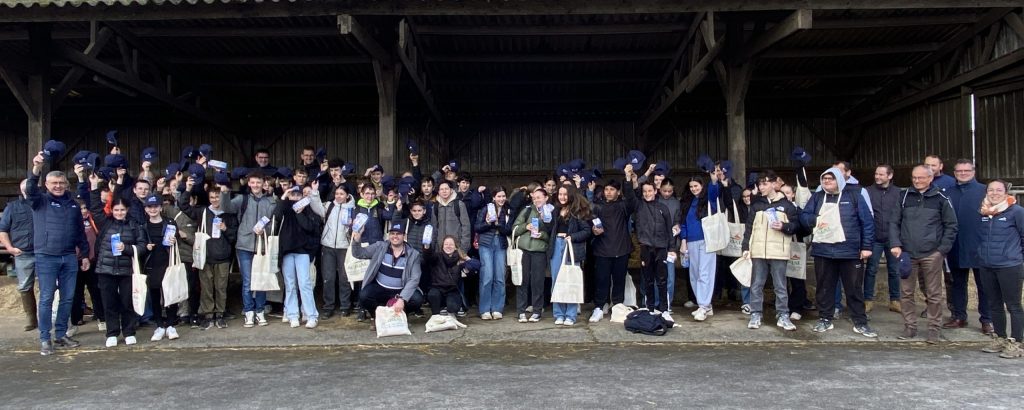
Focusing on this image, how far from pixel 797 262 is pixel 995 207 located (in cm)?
198

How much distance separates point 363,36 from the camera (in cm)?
766

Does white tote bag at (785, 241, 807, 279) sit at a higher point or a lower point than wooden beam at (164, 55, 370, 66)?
lower

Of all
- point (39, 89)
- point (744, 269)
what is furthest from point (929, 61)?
point (39, 89)

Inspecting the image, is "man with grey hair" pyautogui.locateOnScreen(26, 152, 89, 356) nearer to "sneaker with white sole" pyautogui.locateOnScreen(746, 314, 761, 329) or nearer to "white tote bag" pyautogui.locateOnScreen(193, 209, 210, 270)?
"white tote bag" pyautogui.locateOnScreen(193, 209, 210, 270)

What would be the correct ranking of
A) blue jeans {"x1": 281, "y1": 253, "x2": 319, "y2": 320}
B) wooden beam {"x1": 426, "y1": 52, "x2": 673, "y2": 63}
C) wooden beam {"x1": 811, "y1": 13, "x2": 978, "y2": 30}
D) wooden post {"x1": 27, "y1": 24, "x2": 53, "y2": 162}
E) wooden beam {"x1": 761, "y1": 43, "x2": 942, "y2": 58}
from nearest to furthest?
blue jeans {"x1": 281, "y1": 253, "x2": 319, "y2": 320} < wooden post {"x1": 27, "y1": 24, "x2": 53, "y2": 162} < wooden beam {"x1": 811, "y1": 13, "x2": 978, "y2": 30} < wooden beam {"x1": 761, "y1": 43, "x2": 942, "y2": 58} < wooden beam {"x1": 426, "y1": 52, "x2": 673, "y2": 63}

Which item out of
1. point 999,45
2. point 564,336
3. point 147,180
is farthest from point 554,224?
point 999,45

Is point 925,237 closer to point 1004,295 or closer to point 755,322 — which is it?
point 1004,295

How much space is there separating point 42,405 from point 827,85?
556 inches

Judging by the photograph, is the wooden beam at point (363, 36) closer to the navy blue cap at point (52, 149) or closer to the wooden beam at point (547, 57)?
the wooden beam at point (547, 57)

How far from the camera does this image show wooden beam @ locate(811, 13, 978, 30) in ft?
32.1

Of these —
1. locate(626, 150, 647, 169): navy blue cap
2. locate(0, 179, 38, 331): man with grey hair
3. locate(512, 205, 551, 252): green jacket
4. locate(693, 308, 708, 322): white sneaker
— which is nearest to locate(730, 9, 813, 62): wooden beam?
locate(626, 150, 647, 169): navy blue cap

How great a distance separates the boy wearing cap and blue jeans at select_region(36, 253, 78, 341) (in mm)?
2964

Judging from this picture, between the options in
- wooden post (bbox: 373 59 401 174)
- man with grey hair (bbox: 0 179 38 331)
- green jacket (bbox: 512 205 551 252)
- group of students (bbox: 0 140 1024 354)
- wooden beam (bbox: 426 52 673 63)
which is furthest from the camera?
wooden beam (bbox: 426 52 673 63)

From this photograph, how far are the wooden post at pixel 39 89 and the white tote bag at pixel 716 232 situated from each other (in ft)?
28.3
